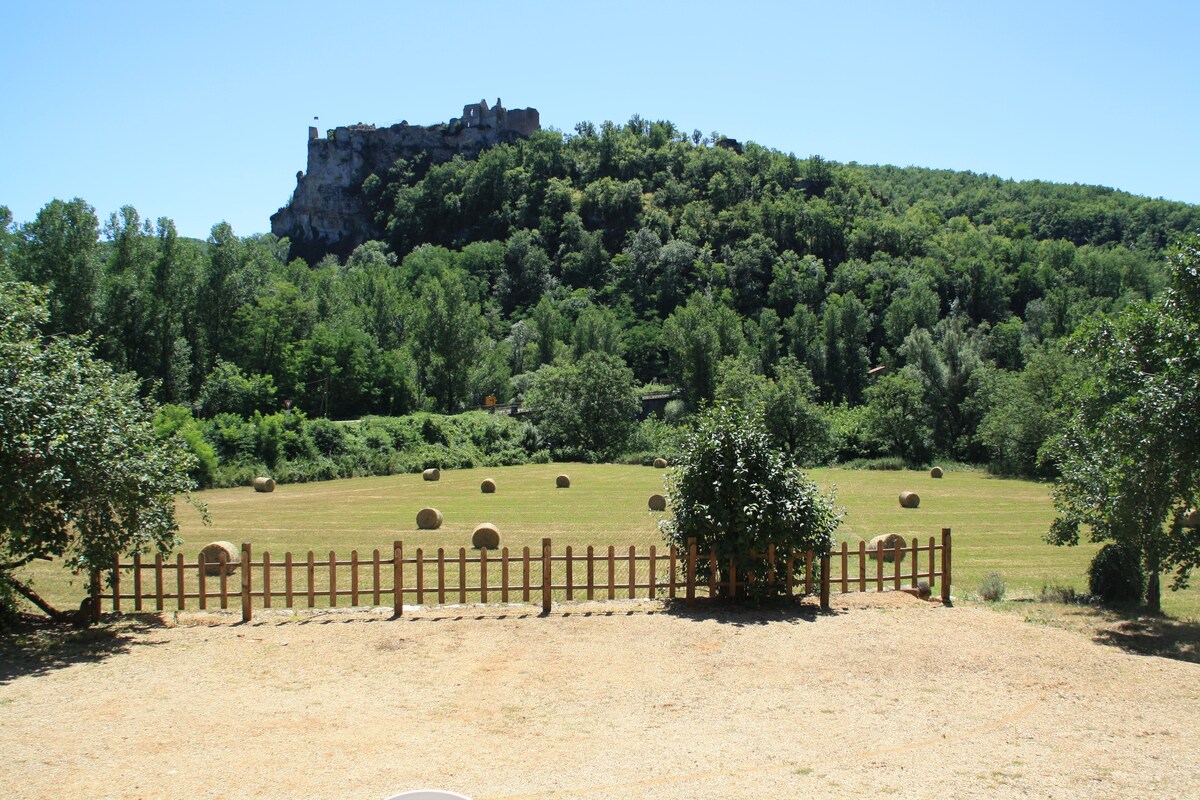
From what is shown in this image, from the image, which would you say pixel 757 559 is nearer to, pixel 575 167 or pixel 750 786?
pixel 750 786

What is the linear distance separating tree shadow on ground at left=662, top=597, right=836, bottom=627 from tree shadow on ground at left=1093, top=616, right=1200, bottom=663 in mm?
4250

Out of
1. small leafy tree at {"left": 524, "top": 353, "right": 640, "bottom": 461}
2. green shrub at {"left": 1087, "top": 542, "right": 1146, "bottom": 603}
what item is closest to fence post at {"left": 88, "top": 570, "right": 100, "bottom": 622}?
green shrub at {"left": 1087, "top": 542, "right": 1146, "bottom": 603}

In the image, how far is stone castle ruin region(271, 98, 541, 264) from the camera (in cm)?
16212

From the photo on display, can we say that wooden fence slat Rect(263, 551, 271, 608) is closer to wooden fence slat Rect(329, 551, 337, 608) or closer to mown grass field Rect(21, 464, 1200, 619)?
wooden fence slat Rect(329, 551, 337, 608)

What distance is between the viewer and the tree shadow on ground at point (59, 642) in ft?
37.6

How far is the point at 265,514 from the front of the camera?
103 ft

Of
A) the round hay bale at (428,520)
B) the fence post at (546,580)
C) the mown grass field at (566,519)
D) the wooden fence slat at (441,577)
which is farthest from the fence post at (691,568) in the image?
the round hay bale at (428,520)

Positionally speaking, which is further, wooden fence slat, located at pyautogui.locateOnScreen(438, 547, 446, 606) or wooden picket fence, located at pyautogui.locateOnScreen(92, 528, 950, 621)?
wooden fence slat, located at pyautogui.locateOnScreen(438, 547, 446, 606)

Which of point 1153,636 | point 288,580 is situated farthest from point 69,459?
point 1153,636

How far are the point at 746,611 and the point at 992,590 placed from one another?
5.60 metres

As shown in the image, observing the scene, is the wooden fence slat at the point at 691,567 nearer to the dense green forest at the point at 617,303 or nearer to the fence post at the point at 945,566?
the fence post at the point at 945,566

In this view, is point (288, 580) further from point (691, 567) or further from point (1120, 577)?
point (1120, 577)

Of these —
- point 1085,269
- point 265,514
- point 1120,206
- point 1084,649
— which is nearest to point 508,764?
point 1084,649

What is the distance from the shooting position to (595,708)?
981 centimetres
